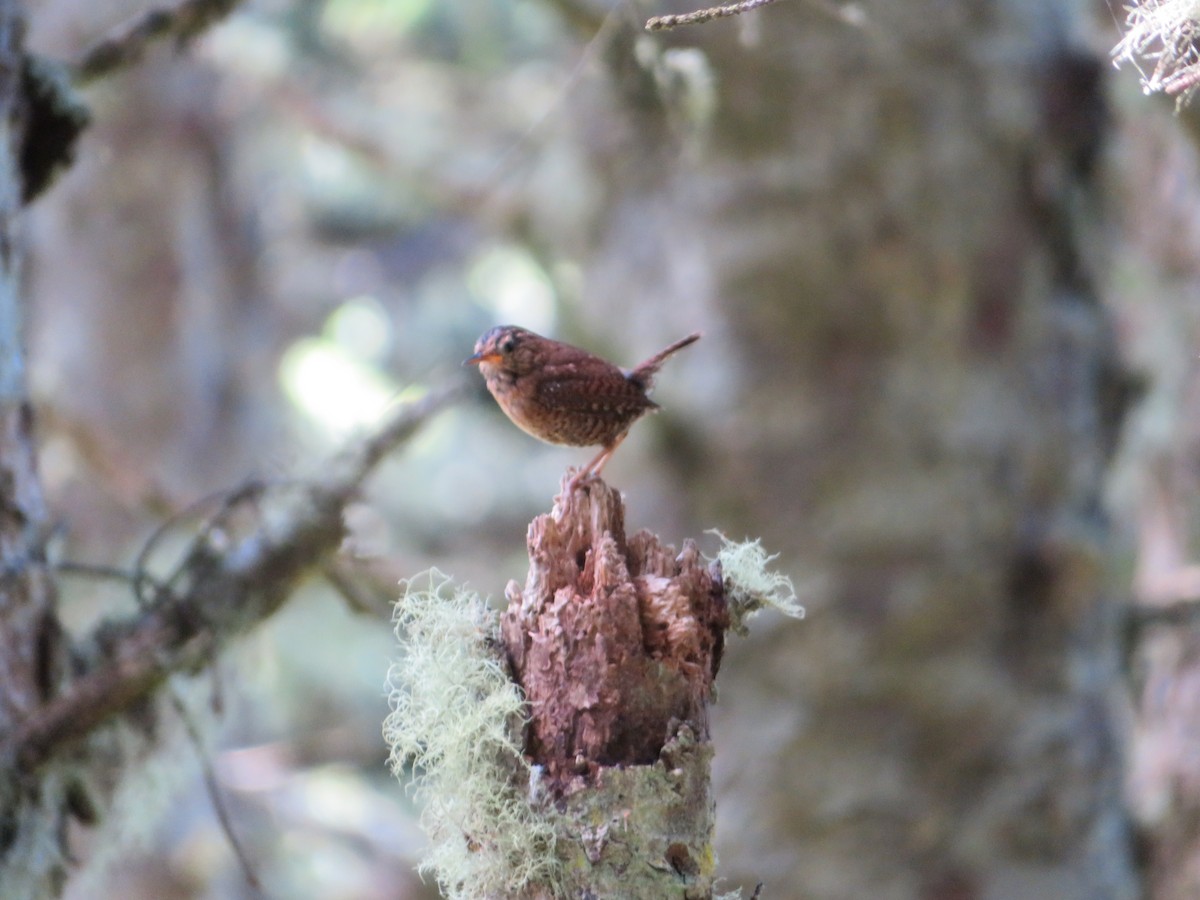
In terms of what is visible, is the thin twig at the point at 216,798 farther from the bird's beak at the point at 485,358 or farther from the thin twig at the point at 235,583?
the bird's beak at the point at 485,358

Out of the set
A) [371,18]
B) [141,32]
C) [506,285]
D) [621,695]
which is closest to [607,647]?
[621,695]

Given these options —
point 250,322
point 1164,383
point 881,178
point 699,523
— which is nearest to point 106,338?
point 250,322

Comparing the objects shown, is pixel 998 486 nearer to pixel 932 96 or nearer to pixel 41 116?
pixel 932 96

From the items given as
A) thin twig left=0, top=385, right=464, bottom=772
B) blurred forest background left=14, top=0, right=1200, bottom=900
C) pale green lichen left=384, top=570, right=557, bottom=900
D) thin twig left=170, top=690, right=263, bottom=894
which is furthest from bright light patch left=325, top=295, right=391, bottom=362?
pale green lichen left=384, top=570, right=557, bottom=900

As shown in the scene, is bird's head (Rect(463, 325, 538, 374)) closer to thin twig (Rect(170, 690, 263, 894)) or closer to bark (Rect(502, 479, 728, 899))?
bark (Rect(502, 479, 728, 899))

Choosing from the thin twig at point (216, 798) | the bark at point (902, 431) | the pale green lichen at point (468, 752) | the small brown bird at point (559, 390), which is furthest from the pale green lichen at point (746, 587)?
the bark at point (902, 431)
